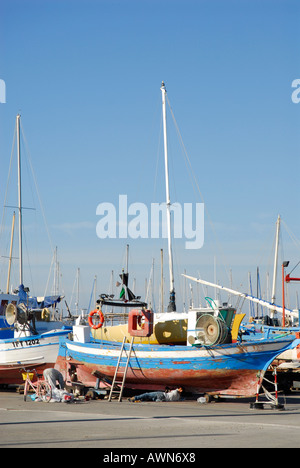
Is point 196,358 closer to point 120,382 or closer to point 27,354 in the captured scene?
point 120,382

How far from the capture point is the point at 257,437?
15094 millimetres

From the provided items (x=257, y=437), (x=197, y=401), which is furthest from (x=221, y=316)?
(x=257, y=437)

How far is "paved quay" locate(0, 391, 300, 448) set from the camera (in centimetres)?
1434

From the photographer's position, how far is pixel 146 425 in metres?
17.4

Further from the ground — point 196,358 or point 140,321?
point 140,321

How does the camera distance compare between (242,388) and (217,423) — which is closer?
(217,423)

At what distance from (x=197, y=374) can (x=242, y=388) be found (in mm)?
1811

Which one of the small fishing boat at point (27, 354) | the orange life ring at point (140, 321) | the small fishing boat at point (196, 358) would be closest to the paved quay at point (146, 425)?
the small fishing boat at point (196, 358)

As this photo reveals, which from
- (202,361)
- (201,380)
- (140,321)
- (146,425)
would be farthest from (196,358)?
(146,425)

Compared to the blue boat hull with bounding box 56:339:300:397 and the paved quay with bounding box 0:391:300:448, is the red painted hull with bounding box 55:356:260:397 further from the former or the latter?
the paved quay with bounding box 0:391:300:448

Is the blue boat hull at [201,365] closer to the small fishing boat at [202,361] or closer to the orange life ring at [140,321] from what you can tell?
the small fishing boat at [202,361]

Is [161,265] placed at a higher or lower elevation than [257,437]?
higher

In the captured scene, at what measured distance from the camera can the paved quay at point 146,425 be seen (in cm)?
1434

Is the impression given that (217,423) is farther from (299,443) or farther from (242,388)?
(242,388)
